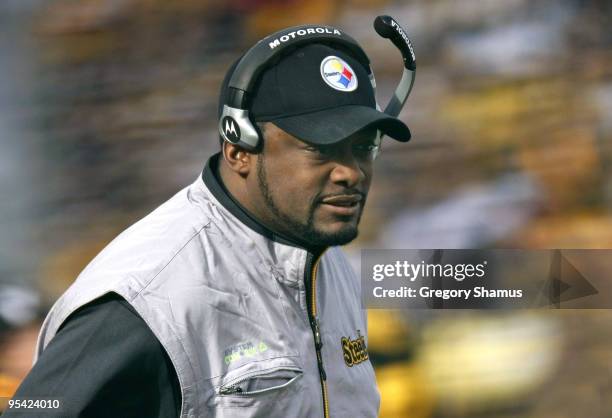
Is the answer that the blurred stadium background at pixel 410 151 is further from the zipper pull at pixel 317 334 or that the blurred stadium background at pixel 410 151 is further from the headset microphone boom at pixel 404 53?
the zipper pull at pixel 317 334

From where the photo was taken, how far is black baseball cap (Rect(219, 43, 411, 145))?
5.08 ft

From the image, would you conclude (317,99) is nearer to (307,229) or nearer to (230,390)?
(307,229)

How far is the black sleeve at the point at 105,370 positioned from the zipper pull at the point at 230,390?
0.23 ft

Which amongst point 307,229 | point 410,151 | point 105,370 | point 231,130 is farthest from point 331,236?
point 410,151

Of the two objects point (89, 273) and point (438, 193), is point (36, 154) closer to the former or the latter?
point (438, 193)

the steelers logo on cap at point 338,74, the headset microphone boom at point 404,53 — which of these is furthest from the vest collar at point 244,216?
the headset microphone boom at point 404,53

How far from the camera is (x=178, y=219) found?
62.2 inches

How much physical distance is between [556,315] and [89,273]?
2175 millimetres

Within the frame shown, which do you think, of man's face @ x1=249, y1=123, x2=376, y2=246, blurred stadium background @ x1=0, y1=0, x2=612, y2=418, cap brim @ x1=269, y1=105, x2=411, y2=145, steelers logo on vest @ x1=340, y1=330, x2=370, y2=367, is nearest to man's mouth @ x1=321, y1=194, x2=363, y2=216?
man's face @ x1=249, y1=123, x2=376, y2=246

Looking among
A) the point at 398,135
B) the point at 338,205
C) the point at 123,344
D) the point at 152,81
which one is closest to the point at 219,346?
the point at 123,344

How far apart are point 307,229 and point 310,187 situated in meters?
0.07

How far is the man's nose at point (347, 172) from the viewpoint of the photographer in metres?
1.59

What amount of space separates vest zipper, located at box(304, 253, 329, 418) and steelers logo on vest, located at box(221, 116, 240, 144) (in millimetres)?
236

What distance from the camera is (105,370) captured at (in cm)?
134
